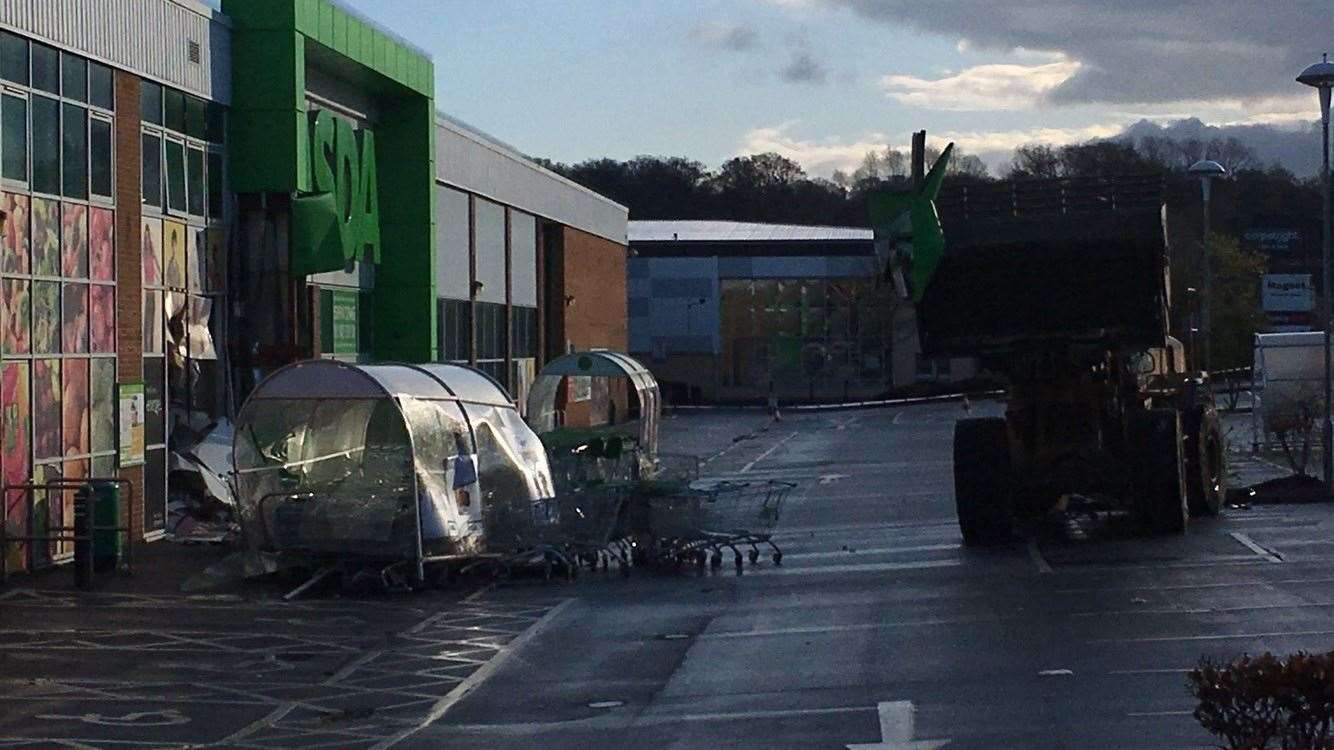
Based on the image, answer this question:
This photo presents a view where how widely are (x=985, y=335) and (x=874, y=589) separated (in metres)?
3.96

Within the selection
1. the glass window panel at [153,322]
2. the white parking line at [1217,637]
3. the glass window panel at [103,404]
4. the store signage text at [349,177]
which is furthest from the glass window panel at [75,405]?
the white parking line at [1217,637]

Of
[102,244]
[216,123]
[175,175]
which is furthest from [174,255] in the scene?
[102,244]

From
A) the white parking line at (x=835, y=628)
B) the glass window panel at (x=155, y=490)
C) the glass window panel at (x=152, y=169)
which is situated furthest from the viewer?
the glass window panel at (x=152, y=169)

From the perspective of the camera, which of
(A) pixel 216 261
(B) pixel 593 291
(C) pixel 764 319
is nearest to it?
(A) pixel 216 261

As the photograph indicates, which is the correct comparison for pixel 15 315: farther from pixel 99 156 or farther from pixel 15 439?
pixel 99 156

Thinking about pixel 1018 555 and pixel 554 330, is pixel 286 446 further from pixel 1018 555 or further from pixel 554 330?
pixel 554 330

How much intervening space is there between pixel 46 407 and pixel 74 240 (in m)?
2.11

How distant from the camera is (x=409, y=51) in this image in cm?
3559

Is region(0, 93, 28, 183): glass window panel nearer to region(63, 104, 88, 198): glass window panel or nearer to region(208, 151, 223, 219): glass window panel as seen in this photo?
region(63, 104, 88, 198): glass window panel

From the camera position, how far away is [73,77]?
23016 millimetres

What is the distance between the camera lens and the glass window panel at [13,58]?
827 inches

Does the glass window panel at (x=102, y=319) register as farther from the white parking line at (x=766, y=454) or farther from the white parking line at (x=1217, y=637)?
the white parking line at (x=766, y=454)

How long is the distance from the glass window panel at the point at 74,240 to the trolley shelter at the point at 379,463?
3192 mm

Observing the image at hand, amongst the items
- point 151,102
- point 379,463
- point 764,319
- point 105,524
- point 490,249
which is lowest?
point 105,524
